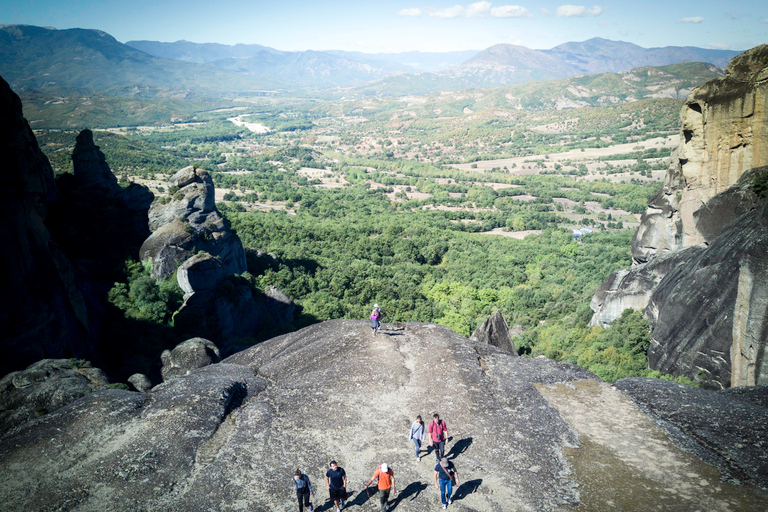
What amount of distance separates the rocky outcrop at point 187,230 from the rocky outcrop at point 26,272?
34.2 ft

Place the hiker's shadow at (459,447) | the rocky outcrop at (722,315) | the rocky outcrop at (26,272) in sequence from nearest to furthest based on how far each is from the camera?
the hiker's shadow at (459,447) → the rocky outcrop at (722,315) → the rocky outcrop at (26,272)

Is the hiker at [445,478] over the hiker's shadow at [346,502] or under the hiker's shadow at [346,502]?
Result: over

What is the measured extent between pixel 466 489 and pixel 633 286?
82.9 ft

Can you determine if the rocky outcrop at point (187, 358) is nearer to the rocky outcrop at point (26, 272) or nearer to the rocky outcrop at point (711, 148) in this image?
the rocky outcrop at point (26, 272)

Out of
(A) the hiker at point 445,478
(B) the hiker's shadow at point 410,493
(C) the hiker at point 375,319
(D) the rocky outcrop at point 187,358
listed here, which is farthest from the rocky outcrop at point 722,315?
(D) the rocky outcrop at point 187,358

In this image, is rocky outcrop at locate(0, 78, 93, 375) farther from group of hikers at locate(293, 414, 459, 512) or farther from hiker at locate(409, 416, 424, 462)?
hiker at locate(409, 416, 424, 462)

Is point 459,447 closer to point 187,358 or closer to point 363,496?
point 363,496

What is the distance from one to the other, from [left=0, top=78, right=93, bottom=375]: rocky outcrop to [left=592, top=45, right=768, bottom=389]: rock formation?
32.2 meters

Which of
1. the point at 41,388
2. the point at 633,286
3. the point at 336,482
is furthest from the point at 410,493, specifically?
the point at 633,286

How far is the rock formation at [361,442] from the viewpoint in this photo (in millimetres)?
13180

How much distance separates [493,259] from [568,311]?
1902 cm

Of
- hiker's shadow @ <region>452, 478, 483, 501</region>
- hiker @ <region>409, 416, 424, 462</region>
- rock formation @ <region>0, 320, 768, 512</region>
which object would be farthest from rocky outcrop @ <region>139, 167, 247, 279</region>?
hiker's shadow @ <region>452, 478, 483, 501</region>

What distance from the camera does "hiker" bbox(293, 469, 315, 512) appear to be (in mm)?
12367

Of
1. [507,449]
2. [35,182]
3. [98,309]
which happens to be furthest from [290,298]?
[507,449]
